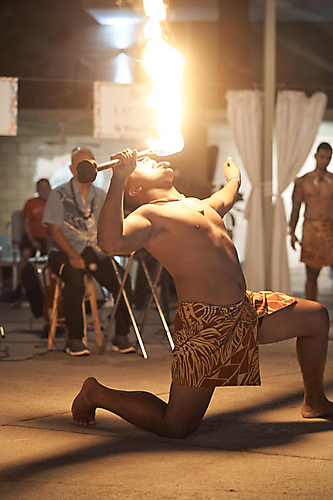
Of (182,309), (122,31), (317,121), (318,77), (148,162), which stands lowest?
(182,309)

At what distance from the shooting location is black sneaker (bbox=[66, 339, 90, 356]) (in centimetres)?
563

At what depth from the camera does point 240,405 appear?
12.8 feet

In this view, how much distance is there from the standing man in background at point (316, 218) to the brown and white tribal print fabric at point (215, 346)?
411 cm

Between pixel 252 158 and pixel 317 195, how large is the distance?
59.2 inches

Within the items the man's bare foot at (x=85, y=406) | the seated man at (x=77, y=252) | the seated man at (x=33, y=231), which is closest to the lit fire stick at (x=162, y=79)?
the man's bare foot at (x=85, y=406)

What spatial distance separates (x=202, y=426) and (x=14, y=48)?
11.2 m

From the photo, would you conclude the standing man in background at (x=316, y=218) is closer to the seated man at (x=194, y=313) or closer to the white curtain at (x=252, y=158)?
the white curtain at (x=252, y=158)

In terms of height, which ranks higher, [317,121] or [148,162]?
[317,121]

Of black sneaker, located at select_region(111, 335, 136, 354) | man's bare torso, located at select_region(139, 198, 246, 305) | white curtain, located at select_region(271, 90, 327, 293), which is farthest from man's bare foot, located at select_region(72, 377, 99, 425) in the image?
white curtain, located at select_region(271, 90, 327, 293)

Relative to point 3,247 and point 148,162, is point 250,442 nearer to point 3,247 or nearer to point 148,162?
point 148,162

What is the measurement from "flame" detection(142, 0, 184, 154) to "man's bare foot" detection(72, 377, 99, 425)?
4.19 feet

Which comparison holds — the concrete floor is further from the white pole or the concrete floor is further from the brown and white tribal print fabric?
the white pole

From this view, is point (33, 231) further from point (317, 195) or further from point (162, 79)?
point (162, 79)

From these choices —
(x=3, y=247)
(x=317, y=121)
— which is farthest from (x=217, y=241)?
(x=3, y=247)
